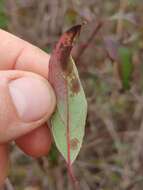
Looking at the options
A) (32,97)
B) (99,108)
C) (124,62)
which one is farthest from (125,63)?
(32,97)

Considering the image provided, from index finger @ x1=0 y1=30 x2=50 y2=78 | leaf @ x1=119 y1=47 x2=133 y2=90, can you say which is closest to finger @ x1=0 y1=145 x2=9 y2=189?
index finger @ x1=0 y1=30 x2=50 y2=78

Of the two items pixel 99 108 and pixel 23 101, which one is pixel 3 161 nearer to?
pixel 23 101

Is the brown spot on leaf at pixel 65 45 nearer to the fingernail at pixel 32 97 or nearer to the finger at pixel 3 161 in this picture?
the fingernail at pixel 32 97

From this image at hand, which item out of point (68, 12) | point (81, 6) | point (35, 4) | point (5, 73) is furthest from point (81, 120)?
point (35, 4)

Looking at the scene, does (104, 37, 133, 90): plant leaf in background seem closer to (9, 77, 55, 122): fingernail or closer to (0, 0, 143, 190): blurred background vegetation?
(0, 0, 143, 190): blurred background vegetation

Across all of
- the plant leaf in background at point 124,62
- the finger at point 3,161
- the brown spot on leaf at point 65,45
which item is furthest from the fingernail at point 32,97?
the plant leaf in background at point 124,62
